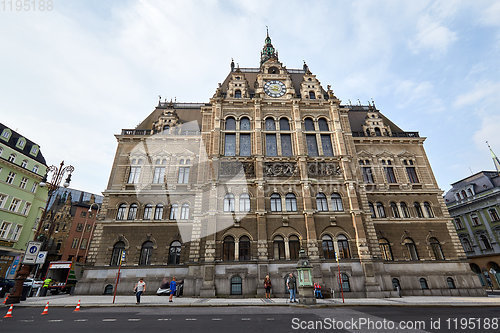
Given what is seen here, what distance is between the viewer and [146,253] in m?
23.2

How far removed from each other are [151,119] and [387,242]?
31.8 metres

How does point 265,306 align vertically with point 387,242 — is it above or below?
below

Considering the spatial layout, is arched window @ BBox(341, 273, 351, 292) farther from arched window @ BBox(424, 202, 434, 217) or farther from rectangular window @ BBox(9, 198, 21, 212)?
rectangular window @ BBox(9, 198, 21, 212)

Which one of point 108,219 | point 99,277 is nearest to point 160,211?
point 108,219

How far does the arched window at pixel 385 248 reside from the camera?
24.3m

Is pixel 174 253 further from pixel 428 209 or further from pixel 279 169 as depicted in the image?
pixel 428 209

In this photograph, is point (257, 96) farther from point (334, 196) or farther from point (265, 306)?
point (265, 306)

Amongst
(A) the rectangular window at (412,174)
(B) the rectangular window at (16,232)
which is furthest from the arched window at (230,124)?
(B) the rectangular window at (16,232)

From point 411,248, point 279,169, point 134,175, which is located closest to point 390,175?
point 411,248

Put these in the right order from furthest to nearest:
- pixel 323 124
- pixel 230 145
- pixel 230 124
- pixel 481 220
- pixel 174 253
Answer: pixel 481 220
pixel 323 124
pixel 230 124
pixel 230 145
pixel 174 253

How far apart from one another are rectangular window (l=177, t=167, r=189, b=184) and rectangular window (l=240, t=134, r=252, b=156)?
6.70 metres

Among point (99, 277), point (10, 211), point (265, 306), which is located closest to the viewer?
point (265, 306)

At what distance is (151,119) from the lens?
105 ft

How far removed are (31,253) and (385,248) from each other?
29553mm
